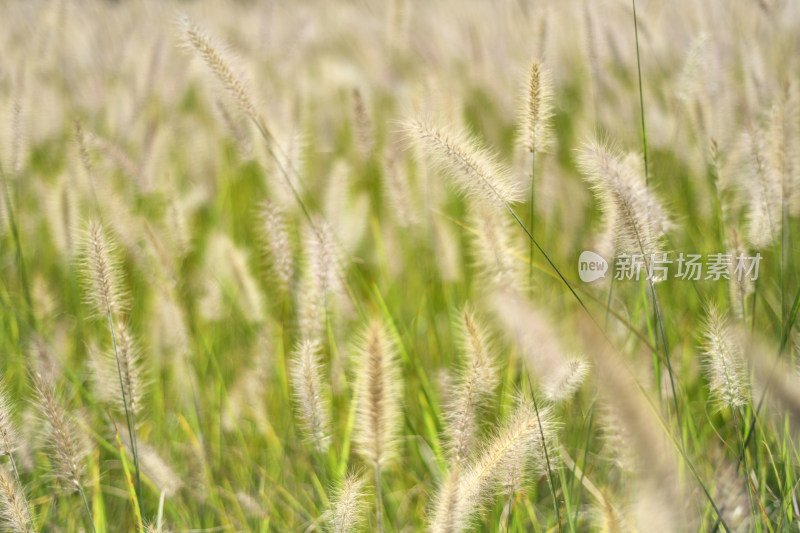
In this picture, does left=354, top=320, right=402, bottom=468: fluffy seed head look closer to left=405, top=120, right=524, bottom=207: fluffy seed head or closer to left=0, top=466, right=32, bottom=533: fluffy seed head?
left=405, top=120, right=524, bottom=207: fluffy seed head

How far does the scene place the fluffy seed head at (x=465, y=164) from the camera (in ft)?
2.78

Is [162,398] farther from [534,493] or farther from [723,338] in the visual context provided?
[723,338]

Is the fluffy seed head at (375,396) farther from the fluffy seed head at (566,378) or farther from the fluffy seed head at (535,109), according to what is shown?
the fluffy seed head at (535,109)

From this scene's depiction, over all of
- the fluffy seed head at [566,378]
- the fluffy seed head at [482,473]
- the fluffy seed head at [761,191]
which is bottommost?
the fluffy seed head at [482,473]

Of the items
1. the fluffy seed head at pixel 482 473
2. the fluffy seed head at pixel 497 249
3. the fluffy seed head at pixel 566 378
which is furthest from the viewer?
the fluffy seed head at pixel 497 249

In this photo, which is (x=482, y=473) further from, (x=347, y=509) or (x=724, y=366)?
(x=724, y=366)

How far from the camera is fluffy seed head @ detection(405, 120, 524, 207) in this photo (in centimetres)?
85

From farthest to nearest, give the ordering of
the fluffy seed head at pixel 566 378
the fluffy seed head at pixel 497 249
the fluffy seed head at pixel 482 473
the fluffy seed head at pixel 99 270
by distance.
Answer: the fluffy seed head at pixel 497 249, the fluffy seed head at pixel 99 270, the fluffy seed head at pixel 566 378, the fluffy seed head at pixel 482 473

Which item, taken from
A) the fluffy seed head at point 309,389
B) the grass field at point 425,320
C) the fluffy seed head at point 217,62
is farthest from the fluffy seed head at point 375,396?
the fluffy seed head at point 217,62

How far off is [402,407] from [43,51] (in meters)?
1.90

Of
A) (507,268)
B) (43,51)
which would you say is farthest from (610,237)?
(43,51)

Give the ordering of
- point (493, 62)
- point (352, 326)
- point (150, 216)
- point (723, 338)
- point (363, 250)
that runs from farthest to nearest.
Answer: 1. point (493, 62)
2. point (150, 216)
3. point (363, 250)
4. point (352, 326)
5. point (723, 338)

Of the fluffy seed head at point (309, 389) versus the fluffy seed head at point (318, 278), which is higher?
the fluffy seed head at point (318, 278)

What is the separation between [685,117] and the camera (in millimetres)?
1725
